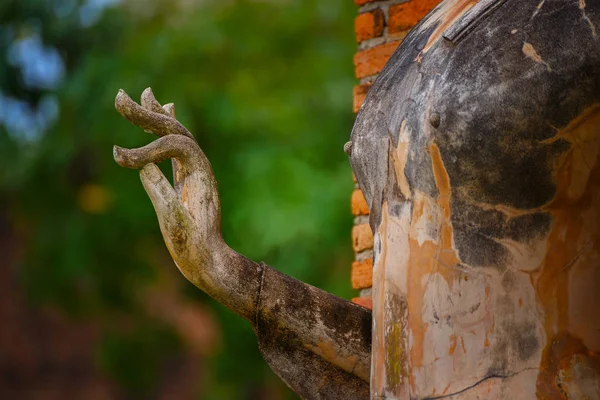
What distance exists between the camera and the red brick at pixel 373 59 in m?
4.04

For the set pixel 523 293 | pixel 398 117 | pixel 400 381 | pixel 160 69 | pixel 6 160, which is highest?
pixel 160 69

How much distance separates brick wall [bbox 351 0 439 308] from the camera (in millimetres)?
3971

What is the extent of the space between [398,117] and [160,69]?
31.9 ft

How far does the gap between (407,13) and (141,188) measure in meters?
9.25

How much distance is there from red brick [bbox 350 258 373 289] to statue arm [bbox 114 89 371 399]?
1.95ft

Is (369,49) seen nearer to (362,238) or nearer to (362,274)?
(362,238)

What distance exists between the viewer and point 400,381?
116 inches

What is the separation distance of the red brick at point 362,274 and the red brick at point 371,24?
2.73 ft

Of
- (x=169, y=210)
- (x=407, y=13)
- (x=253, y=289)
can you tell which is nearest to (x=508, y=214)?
(x=253, y=289)

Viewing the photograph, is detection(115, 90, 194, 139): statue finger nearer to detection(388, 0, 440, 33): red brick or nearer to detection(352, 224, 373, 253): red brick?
detection(352, 224, 373, 253): red brick

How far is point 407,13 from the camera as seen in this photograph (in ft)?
13.1

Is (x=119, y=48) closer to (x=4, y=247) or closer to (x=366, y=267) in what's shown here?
(x=4, y=247)

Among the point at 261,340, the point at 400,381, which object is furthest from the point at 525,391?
the point at 261,340

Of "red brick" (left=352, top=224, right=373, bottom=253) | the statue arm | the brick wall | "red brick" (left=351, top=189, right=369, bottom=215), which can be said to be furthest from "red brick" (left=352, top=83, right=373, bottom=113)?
the statue arm
